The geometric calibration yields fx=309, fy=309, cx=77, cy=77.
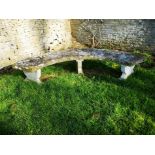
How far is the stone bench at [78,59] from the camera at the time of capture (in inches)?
243

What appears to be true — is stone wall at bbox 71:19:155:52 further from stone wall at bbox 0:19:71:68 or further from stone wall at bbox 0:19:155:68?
stone wall at bbox 0:19:71:68

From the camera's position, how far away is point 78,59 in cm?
655

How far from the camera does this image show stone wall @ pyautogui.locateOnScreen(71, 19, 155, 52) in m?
8.10

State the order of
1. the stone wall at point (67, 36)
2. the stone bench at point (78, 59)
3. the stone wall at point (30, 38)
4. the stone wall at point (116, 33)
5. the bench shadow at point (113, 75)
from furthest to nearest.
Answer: the stone wall at point (116, 33), the stone wall at point (67, 36), the stone wall at point (30, 38), the stone bench at point (78, 59), the bench shadow at point (113, 75)

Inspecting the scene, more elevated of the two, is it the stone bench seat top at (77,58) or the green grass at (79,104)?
the stone bench seat top at (77,58)

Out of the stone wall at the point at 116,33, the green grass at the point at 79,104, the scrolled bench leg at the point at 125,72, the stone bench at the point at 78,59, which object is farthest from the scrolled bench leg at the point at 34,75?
the stone wall at the point at 116,33

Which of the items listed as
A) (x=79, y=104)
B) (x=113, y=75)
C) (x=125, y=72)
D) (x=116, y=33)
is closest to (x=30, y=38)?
(x=116, y=33)

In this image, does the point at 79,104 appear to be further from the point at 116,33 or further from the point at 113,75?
the point at 116,33

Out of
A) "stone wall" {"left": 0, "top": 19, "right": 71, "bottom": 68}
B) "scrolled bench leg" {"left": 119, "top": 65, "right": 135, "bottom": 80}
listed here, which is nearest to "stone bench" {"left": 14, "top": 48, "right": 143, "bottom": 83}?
"scrolled bench leg" {"left": 119, "top": 65, "right": 135, "bottom": 80}

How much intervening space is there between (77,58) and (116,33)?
2.57 m

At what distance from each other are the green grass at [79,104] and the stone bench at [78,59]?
0.19m

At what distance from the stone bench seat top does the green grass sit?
33 centimetres

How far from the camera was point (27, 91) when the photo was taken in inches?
232

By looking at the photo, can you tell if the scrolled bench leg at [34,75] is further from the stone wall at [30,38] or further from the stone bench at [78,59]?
the stone wall at [30,38]
